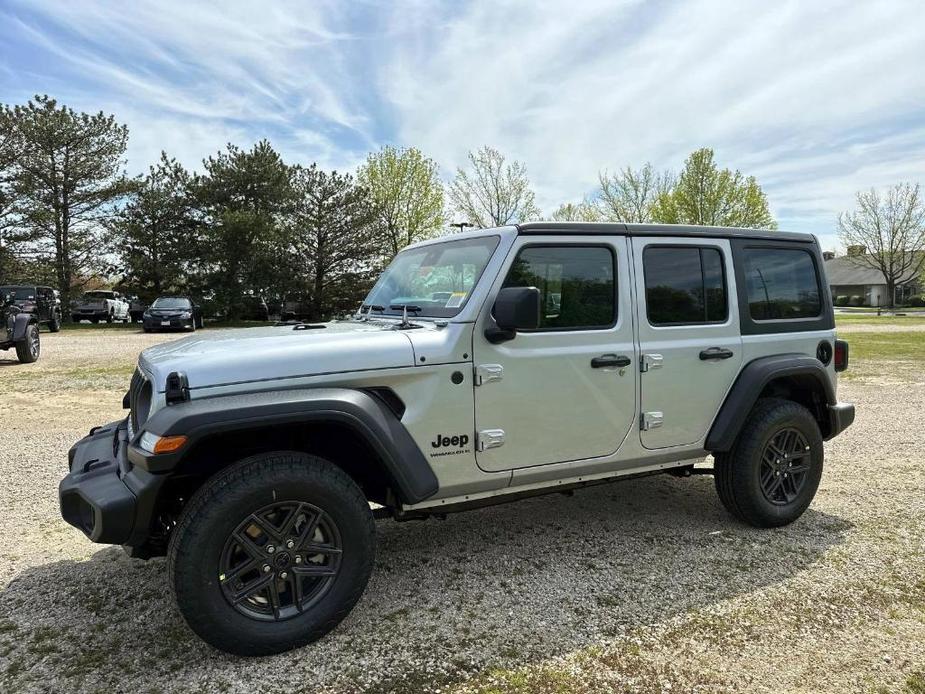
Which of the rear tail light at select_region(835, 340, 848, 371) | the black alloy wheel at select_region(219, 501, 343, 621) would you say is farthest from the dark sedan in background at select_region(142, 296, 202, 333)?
the rear tail light at select_region(835, 340, 848, 371)

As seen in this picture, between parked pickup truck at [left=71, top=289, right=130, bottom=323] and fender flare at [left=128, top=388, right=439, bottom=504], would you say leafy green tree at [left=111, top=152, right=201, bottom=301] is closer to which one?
parked pickup truck at [left=71, top=289, right=130, bottom=323]

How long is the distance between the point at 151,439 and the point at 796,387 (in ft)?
13.4

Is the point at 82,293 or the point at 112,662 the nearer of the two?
the point at 112,662

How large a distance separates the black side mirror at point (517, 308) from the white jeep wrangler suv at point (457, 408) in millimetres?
A: 10

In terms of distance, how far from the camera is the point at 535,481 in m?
3.42

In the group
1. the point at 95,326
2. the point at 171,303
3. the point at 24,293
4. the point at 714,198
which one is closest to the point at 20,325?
the point at 24,293

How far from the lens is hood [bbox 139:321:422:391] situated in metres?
2.70

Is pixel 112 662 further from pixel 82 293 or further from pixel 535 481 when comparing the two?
pixel 82 293

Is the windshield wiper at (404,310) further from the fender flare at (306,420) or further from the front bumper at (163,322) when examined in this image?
the front bumper at (163,322)

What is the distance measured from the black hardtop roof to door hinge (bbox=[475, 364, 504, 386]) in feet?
2.52

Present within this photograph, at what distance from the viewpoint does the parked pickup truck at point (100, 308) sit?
31125 mm

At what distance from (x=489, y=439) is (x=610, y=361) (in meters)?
0.86

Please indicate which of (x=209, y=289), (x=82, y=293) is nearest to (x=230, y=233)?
(x=209, y=289)

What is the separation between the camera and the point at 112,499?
258 cm
